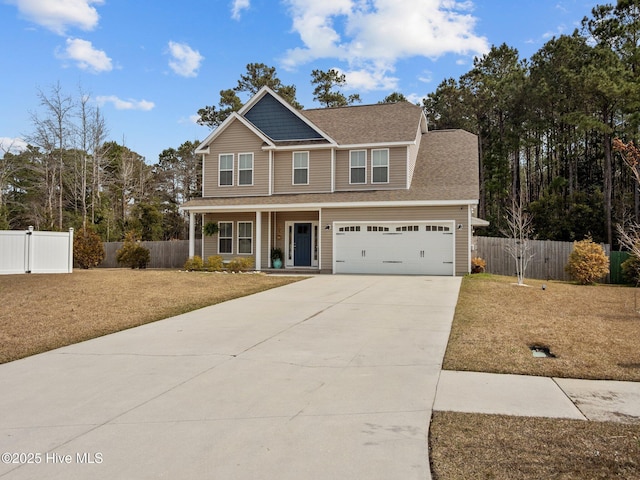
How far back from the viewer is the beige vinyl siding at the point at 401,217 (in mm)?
18109

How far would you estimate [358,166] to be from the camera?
21031mm

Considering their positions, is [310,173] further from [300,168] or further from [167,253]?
[167,253]

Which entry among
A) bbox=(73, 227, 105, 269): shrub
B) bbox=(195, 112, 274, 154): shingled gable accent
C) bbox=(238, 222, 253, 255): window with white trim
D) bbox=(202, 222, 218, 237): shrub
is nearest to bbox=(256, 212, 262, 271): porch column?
bbox=(238, 222, 253, 255): window with white trim

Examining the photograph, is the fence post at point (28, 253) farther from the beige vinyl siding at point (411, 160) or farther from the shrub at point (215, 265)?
the beige vinyl siding at point (411, 160)

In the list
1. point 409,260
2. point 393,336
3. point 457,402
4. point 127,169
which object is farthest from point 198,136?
point 457,402

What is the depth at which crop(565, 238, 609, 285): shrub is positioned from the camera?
18484 mm

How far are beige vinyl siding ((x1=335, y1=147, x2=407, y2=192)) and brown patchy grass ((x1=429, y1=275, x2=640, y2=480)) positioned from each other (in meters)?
8.20

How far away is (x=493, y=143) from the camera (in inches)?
1406

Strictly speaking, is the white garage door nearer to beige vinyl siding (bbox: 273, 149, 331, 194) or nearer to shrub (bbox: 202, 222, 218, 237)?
beige vinyl siding (bbox: 273, 149, 331, 194)

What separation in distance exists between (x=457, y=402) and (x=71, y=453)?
3597 millimetres

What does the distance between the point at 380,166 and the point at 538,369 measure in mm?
15609

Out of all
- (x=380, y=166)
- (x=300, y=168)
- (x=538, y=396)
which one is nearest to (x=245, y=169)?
(x=300, y=168)

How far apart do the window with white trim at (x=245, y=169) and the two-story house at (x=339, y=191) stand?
0.16 ft

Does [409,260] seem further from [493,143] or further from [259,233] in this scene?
[493,143]
